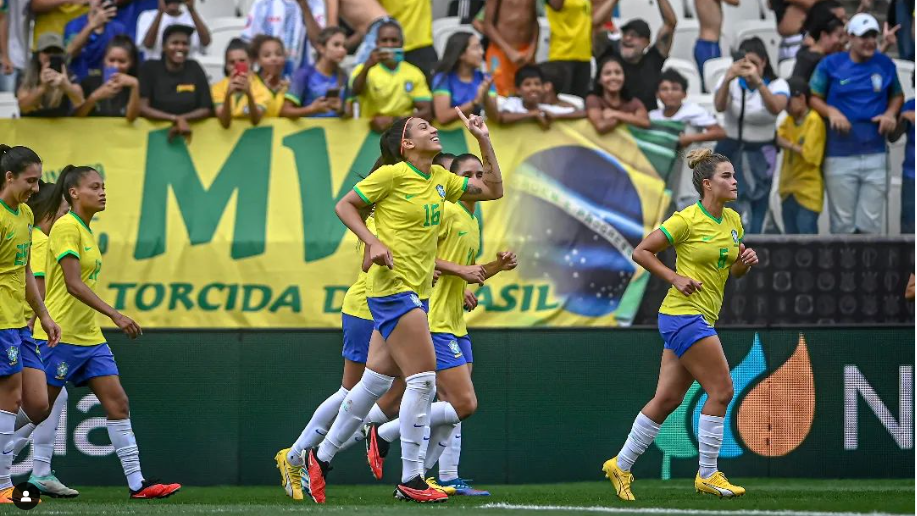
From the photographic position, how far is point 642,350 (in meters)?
10.5

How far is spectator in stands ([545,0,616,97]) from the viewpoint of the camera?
508 inches

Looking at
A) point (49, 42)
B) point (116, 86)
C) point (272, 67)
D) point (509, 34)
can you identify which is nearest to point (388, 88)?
point (272, 67)

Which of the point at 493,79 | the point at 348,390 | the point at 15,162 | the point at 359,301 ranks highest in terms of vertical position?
the point at 493,79

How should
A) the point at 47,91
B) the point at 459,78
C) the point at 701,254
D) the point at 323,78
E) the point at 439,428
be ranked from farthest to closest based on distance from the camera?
the point at 323,78
the point at 459,78
the point at 47,91
the point at 439,428
the point at 701,254

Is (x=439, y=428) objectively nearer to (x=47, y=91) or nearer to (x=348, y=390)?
(x=348, y=390)

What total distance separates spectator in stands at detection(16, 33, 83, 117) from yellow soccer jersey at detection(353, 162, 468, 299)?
4.89 m

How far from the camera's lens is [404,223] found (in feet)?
25.1

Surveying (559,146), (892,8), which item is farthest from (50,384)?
(892,8)

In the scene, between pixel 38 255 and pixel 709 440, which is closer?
pixel 709 440

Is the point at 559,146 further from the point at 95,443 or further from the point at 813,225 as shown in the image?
the point at 95,443

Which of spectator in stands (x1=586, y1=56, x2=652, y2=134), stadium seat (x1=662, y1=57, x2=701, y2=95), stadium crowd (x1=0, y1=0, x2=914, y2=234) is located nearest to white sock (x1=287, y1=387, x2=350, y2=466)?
stadium crowd (x1=0, y1=0, x2=914, y2=234)

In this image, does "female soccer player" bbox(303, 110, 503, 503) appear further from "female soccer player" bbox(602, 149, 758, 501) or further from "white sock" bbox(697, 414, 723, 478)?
"white sock" bbox(697, 414, 723, 478)

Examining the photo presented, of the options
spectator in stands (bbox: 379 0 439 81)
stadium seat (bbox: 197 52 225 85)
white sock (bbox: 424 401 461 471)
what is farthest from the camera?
spectator in stands (bbox: 379 0 439 81)

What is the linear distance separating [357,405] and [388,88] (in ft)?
15.6
